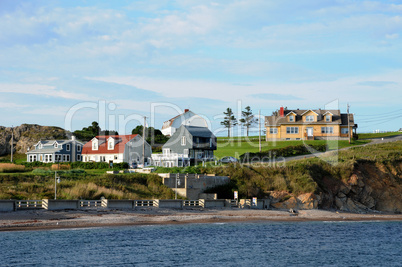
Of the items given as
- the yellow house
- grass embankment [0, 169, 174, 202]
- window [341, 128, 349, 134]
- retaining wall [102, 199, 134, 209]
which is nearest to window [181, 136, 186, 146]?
grass embankment [0, 169, 174, 202]

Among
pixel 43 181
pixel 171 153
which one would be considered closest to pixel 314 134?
pixel 171 153

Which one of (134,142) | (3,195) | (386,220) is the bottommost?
(386,220)

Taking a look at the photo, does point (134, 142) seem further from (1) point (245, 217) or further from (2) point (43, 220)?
(2) point (43, 220)

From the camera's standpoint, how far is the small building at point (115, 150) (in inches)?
3332

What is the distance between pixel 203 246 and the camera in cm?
3641

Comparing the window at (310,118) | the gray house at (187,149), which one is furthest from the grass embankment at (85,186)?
the window at (310,118)

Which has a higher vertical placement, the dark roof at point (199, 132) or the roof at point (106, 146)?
the dark roof at point (199, 132)

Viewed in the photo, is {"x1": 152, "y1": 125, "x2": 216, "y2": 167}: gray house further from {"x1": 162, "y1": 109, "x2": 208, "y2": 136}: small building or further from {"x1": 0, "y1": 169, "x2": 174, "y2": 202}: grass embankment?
{"x1": 162, "y1": 109, "x2": 208, "y2": 136}: small building

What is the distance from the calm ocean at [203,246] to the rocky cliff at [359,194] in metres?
11.8

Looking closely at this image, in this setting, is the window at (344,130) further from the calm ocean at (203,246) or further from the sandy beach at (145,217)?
the calm ocean at (203,246)

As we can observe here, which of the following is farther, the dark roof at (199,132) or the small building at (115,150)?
the small building at (115,150)

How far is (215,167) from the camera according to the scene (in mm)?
66062

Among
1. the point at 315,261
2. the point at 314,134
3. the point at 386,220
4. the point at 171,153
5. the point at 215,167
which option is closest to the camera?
the point at 315,261

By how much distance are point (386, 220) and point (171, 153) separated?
113 ft
